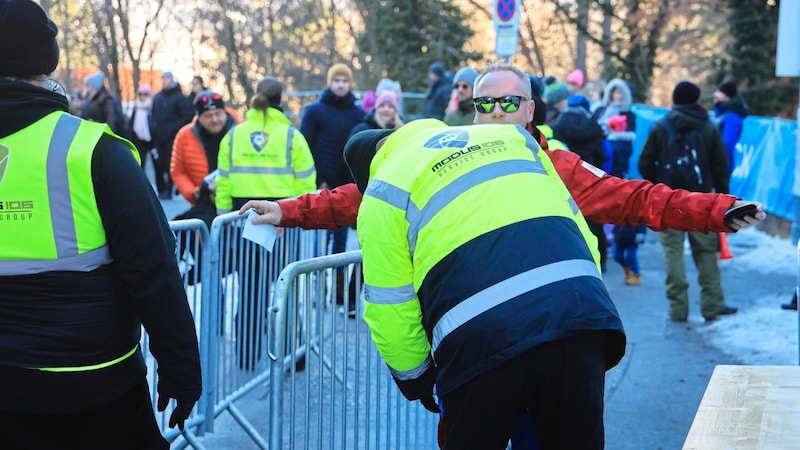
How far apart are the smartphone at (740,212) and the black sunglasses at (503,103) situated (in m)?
0.89

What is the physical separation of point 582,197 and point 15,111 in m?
2.20

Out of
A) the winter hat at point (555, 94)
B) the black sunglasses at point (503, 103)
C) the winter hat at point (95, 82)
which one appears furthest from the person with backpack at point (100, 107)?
the black sunglasses at point (503, 103)

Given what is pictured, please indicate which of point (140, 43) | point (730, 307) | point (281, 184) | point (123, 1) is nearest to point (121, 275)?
point (281, 184)

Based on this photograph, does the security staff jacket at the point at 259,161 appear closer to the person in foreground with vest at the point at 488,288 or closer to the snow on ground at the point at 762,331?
Result: the snow on ground at the point at 762,331

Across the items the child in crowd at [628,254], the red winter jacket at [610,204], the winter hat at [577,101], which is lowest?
the child in crowd at [628,254]

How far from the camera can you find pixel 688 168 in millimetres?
8734

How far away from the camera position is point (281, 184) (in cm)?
754

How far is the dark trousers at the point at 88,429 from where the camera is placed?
3.10 meters

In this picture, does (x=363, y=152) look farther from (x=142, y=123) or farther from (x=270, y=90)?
(x=142, y=123)

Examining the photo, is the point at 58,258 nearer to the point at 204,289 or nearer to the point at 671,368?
the point at 204,289

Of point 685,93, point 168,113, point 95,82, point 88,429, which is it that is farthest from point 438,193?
point 168,113

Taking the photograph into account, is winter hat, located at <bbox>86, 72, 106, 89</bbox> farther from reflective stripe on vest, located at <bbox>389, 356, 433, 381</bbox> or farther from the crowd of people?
reflective stripe on vest, located at <bbox>389, 356, 433, 381</bbox>

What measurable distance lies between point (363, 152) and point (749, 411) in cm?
160

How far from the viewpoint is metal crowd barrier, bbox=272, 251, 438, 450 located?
397cm
